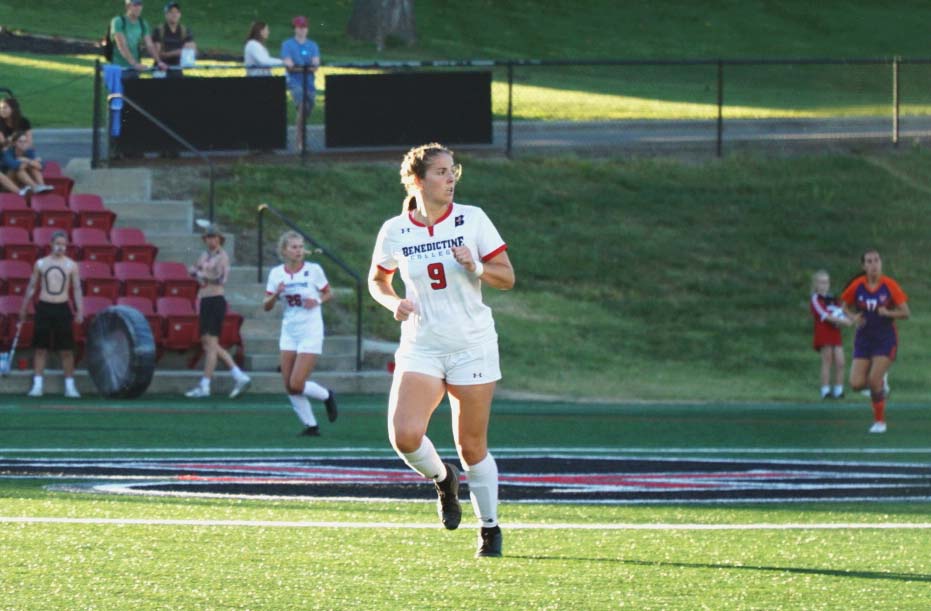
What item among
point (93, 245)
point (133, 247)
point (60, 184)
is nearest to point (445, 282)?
point (93, 245)

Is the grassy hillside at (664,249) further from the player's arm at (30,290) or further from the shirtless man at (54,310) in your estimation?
the player's arm at (30,290)

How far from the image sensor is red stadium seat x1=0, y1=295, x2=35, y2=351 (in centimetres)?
2016

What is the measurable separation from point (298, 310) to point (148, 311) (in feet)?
21.1

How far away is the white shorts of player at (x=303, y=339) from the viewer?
14.9 m


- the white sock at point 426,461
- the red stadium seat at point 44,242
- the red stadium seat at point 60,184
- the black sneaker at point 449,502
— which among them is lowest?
the black sneaker at point 449,502

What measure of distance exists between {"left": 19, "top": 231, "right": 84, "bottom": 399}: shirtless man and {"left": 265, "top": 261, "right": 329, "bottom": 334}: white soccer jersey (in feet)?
17.3

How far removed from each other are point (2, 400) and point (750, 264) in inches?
474

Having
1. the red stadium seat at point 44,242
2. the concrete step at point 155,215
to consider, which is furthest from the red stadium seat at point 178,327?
the concrete step at point 155,215

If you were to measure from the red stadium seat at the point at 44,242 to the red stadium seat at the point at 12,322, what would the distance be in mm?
878

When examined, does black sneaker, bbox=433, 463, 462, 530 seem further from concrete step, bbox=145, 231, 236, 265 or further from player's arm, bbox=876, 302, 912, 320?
concrete step, bbox=145, 231, 236, 265

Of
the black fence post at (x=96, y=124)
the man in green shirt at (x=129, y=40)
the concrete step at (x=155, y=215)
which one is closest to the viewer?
the concrete step at (x=155, y=215)

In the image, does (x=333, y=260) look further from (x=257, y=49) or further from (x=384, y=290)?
(x=384, y=290)

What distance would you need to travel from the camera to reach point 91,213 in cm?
2233

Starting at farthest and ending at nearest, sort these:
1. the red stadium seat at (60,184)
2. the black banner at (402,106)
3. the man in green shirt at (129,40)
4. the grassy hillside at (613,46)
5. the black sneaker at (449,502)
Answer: the grassy hillside at (613,46)
the black banner at (402,106)
the man in green shirt at (129,40)
the red stadium seat at (60,184)
the black sneaker at (449,502)
